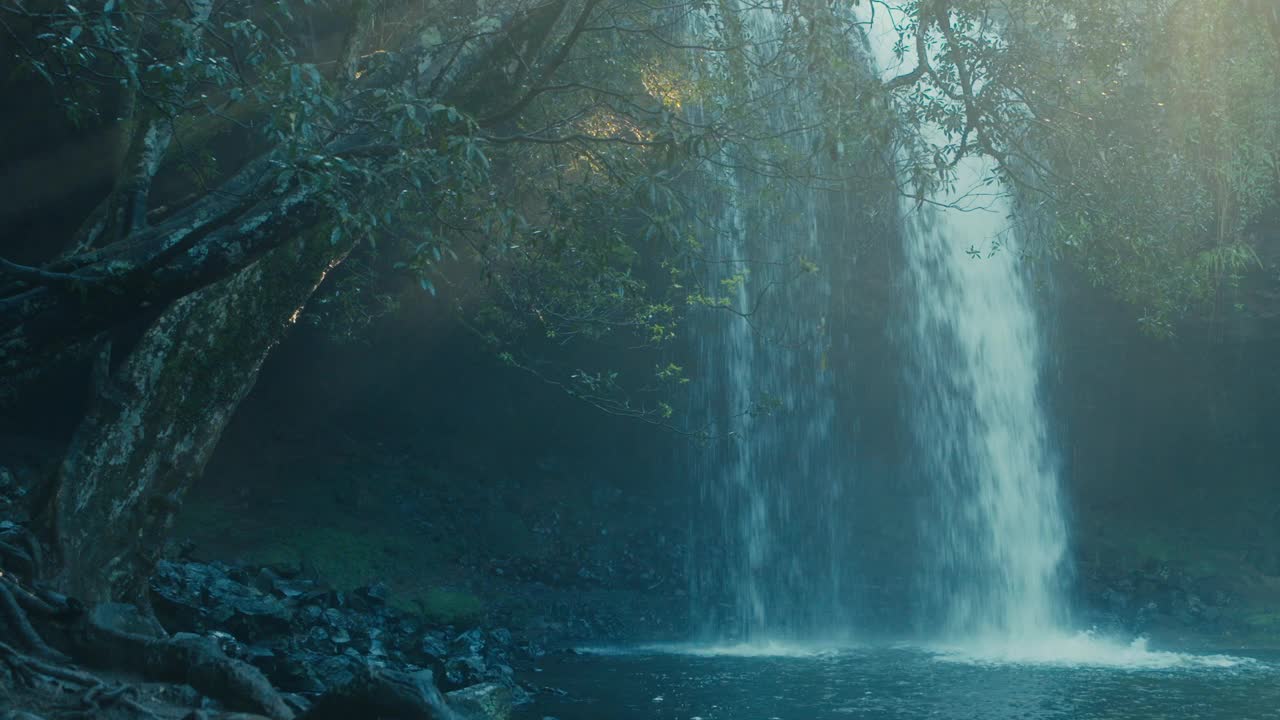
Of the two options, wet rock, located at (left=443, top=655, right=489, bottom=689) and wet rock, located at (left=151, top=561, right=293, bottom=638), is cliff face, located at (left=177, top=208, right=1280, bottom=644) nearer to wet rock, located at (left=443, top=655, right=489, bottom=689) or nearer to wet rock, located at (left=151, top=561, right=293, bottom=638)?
wet rock, located at (left=443, top=655, right=489, bottom=689)

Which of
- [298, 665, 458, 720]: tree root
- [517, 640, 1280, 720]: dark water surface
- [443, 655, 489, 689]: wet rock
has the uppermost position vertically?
[298, 665, 458, 720]: tree root

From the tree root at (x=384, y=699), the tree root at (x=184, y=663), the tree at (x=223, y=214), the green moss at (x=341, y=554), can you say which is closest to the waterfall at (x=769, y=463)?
the green moss at (x=341, y=554)

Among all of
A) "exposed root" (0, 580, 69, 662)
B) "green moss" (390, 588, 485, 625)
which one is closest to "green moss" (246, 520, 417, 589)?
"green moss" (390, 588, 485, 625)

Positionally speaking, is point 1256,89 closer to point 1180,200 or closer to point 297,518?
point 1180,200

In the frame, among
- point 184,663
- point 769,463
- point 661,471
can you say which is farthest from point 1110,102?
point 661,471

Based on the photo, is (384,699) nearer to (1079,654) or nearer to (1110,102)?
(1110,102)

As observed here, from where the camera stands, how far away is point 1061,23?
1085cm

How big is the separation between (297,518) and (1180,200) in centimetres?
1384

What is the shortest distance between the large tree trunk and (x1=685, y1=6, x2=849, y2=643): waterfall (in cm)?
1059

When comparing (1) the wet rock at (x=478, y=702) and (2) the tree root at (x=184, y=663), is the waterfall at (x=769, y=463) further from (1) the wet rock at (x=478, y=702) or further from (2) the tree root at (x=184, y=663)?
(2) the tree root at (x=184, y=663)

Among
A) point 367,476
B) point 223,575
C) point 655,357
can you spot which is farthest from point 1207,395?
point 223,575

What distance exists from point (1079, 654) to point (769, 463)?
701cm

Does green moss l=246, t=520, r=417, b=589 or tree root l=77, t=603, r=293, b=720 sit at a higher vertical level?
green moss l=246, t=520, r=417, b=589

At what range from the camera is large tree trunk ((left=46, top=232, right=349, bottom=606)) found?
6.58 metres
